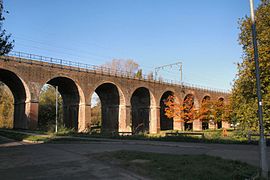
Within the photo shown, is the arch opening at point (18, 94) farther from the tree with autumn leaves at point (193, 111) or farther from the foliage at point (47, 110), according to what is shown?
the tree with autumn leaves at point (193, 111)

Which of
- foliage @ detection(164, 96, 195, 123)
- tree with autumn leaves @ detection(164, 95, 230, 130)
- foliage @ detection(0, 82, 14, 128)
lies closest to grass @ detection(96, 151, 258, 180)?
foliage @ detection(164, 96, 195, 123)

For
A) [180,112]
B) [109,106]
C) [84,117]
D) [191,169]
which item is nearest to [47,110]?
[109,106]

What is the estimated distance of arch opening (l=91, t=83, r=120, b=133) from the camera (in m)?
41.0

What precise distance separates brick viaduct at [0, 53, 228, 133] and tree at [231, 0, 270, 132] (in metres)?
18.3

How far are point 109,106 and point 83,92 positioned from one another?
26.0 ft

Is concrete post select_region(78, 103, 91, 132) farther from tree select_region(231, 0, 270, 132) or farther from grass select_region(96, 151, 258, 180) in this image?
grass select_region(96, 151, 258, 180)

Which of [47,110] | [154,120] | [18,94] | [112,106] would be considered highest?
[18,94]

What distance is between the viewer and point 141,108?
159ft

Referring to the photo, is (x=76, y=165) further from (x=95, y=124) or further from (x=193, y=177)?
(x=95, y=124)

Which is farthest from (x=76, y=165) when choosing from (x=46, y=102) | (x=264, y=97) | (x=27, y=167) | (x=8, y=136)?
(x=46, y=102)

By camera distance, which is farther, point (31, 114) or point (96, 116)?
point (96, 116)

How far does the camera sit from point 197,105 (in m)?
56.9

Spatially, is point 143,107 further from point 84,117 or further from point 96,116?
point 96,116

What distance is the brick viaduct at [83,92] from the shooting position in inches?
1188
